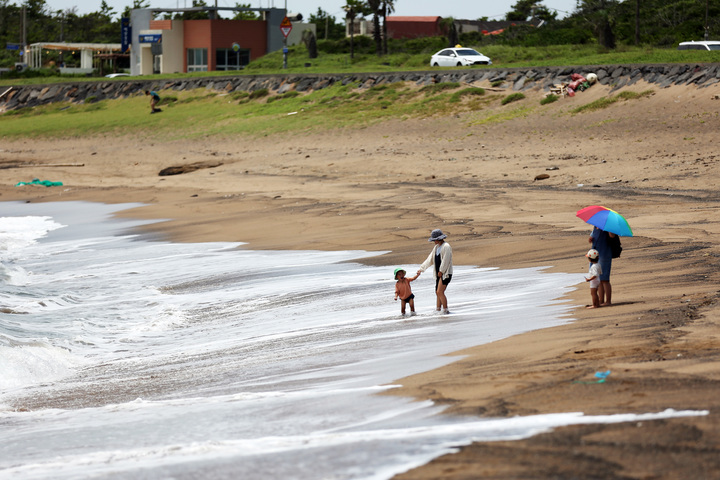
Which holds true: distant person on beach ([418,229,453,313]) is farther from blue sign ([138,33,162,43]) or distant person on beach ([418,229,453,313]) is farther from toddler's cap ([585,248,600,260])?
blue sign ([138,33,162,43])

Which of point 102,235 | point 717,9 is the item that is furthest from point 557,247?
point 717,9

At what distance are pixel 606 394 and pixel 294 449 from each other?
218 cm

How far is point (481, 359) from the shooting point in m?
7.73

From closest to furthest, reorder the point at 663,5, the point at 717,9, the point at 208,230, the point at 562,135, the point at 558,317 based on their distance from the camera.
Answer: the point at 558,317, the point at 208,230, the point at 562,135, the point at 717,9, the point at 663,5

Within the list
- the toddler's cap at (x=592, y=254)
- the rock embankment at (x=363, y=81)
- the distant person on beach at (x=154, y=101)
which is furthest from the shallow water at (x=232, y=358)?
the distant person on beach at (x=154, y=101)

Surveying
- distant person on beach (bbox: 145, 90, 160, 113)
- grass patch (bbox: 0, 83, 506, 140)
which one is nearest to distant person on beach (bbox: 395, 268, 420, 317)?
grass patch (bbox: 0, 83, 506, 140)

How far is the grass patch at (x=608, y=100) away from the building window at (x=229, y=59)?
36717mm

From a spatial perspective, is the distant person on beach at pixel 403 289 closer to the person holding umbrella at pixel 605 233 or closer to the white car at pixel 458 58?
the person holding umbrella at pixel 605 233

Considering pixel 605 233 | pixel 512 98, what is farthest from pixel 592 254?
pixel 512 98

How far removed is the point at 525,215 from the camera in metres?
17.5

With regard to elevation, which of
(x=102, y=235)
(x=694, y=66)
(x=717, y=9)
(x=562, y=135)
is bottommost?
(x=102, y=235)

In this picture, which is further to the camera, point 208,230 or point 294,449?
point 208,230

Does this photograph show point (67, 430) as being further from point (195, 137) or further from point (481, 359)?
point (195, 137)

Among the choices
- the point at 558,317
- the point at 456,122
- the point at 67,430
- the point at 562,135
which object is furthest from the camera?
the point at 456,122
